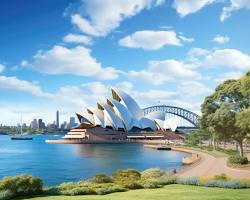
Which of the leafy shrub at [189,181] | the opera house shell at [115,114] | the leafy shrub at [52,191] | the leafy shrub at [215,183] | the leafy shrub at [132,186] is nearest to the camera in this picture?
the leafy shrub at [52,191]

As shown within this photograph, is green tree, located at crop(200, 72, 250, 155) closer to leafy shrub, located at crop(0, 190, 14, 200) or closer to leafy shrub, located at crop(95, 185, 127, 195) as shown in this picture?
leafy shrub, located at crop(95, 185, 127, 195)

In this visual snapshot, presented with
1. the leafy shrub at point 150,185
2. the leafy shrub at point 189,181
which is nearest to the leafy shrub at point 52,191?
the leafy shrub at point 150,185

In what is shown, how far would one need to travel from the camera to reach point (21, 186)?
69.5ft

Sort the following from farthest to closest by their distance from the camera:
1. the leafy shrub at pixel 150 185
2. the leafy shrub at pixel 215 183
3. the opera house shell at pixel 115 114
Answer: the opera house shell at pixel 115 114, the leafy shrub at pixel 215 183, the leafy shrub at pixel 150 185

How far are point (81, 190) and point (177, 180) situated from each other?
7.86 meters

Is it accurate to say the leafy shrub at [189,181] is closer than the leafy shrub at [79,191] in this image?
No

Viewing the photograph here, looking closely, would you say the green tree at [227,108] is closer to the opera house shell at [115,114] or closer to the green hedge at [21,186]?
the green hedge at [21,186]

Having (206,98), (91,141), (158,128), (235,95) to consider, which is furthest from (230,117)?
(158,128)

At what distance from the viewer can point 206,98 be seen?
54.2 metres

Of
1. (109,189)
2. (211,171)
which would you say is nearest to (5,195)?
(109,189)

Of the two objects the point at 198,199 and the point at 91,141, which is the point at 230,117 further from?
the point at 91,141

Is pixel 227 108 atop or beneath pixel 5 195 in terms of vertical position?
atop

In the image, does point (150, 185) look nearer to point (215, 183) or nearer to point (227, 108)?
point (215, 183)

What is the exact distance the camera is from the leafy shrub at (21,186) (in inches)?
829
